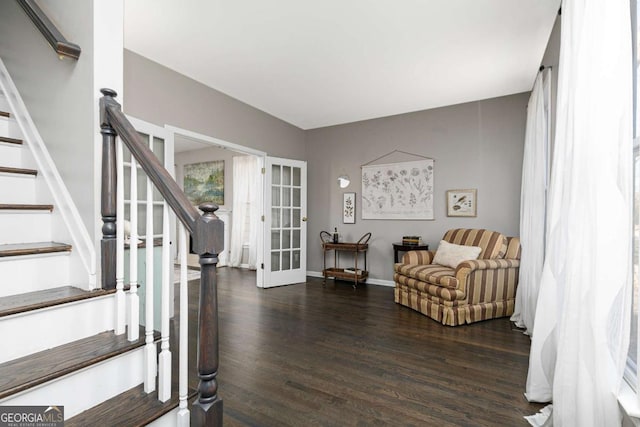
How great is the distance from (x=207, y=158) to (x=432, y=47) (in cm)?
586

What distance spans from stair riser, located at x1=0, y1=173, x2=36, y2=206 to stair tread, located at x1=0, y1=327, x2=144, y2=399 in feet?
2.95

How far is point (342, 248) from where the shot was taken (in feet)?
16.8

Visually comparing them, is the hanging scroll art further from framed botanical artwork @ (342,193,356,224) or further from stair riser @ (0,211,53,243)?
stair riser @ (0,211,53,243)

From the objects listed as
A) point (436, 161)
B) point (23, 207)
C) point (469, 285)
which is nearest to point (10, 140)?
point (23, 207)

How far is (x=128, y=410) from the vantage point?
1.10 meters

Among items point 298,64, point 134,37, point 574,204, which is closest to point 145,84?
point 134,37

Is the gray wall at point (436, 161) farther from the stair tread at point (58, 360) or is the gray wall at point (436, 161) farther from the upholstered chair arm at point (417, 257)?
the stair tread at point (58, 360)

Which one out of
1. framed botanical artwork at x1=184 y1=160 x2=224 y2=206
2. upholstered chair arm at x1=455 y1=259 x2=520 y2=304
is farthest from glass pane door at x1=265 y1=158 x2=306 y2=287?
upholstered chair arm at x1=455 y1=259 x2=520 y2=304

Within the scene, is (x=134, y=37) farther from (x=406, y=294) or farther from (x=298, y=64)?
(x=406, y=294)

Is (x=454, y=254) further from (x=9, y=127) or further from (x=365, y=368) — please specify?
(x=9, y=127)

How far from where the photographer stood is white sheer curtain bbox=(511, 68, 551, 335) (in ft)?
9.50

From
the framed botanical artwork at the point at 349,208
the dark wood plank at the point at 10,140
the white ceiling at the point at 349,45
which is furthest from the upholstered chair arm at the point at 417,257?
the dark wood plank at the point at 10,140

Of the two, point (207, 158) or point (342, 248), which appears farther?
point (207, 158)

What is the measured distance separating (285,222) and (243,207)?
6.49 ft
